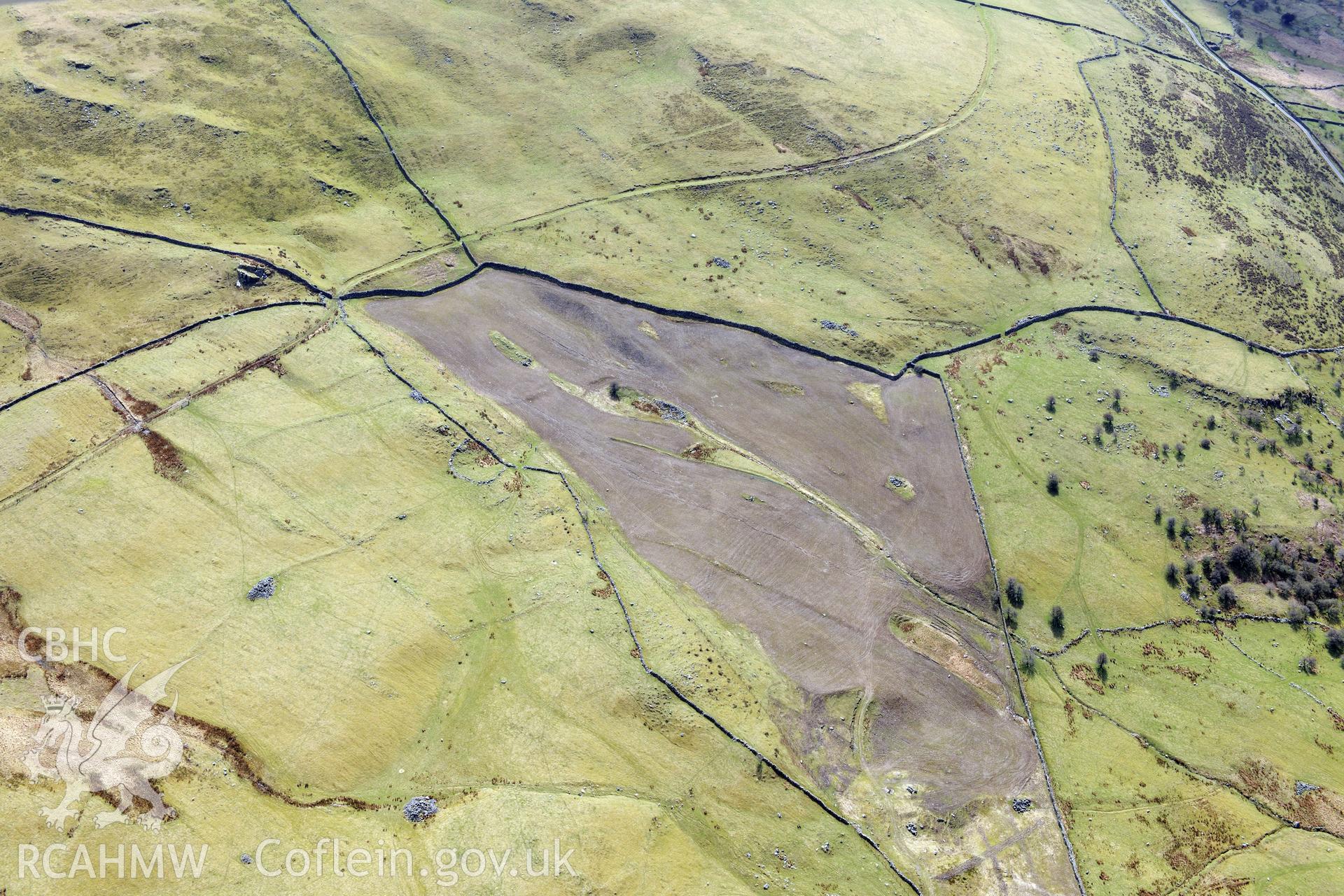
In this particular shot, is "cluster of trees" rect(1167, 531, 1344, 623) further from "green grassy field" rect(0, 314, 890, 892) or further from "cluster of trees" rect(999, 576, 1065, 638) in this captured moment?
"green grassy field" rect(0, 314, 890, 892)

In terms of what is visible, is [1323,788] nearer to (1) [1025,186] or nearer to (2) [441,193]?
(1) [1025,186]

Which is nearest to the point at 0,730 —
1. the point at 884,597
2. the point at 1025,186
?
the point at 884,597

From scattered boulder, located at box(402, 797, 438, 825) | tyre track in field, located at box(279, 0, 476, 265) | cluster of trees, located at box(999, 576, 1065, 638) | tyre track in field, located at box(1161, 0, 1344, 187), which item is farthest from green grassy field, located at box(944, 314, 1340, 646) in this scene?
tyre track in field, located at box(1161, 0, 1344, 187)

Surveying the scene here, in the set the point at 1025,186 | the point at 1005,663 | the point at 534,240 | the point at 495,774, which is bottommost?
the point at 495,774

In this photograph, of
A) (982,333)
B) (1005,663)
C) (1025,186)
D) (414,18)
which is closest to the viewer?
(1005,663)

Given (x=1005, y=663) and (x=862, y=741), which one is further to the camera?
(x=1005, y=663)

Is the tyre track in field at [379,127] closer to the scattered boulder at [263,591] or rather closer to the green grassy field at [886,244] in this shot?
the green grassy field at [886,244]

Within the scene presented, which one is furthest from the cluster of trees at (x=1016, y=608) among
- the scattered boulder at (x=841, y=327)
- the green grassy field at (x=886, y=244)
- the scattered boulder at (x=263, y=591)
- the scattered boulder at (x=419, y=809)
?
the scattered boulder at (x=263, y=591)
